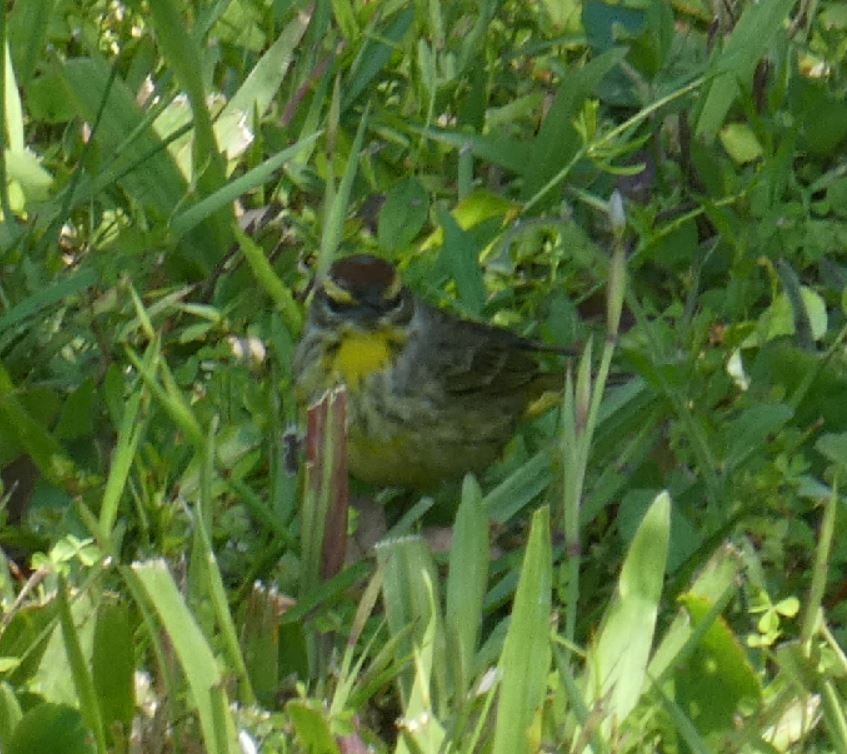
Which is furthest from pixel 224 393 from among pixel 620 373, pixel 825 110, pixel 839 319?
pixel 825 110

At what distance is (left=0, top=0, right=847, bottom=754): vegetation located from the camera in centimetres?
266

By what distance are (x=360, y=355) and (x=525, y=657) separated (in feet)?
4.85

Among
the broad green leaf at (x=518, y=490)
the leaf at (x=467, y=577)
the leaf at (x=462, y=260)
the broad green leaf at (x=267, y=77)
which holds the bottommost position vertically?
the broad green leaf at (x=518, y=490)

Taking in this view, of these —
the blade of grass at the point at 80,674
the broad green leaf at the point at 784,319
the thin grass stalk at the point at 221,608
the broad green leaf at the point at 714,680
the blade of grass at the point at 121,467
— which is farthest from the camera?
the broad green leaf at the point at 784,319

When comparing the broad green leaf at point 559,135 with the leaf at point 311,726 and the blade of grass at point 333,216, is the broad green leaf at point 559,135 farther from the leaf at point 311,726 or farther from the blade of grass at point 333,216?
the leaf at point 311,726

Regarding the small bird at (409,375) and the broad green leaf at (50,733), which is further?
the small bird at (409,375)

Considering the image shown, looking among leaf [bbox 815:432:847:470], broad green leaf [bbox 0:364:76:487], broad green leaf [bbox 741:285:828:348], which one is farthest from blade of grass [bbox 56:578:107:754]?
broad green leaf [bbox 741:285:828:348]

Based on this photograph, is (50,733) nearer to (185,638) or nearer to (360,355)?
(185,638)

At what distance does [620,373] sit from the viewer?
3.77 m

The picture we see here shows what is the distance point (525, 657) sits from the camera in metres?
2.49

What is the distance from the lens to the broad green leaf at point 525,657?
2.47 meters

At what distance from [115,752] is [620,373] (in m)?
1.48

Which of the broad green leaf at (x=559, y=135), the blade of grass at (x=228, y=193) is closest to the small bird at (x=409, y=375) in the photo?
the blade of grass at (x=228, y=193)

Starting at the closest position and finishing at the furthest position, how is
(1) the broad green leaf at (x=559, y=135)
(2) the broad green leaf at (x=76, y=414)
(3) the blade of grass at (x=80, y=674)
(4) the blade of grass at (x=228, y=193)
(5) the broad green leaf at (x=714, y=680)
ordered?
(3) the blade of grass at (x=80, y=674), (5) the broad green leaf at (x=714, y=680), (2) the broad green leaf at (x=76, y=414), (4) the blade of grass at (x=228, y=193), (1) the broad green leaf at (x=559, y=135)
